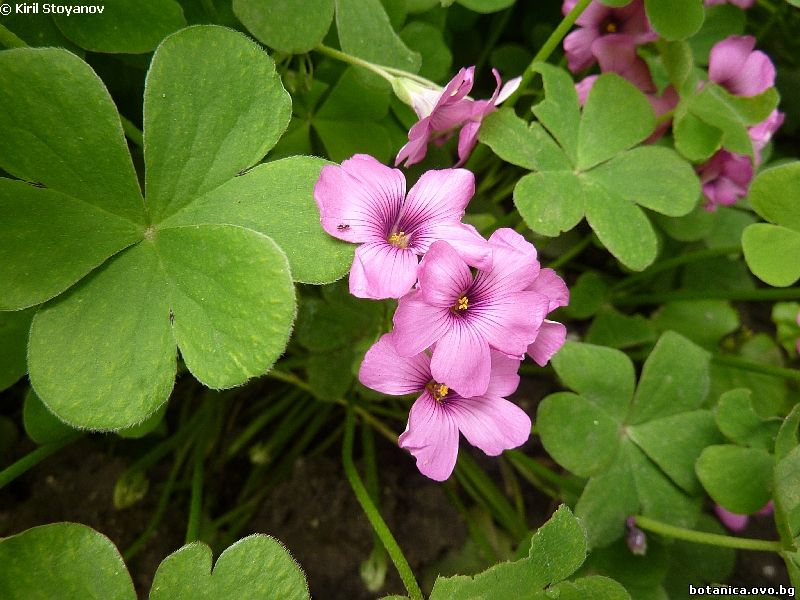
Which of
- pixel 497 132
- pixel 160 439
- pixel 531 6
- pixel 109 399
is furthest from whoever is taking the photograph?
pixel 531 6

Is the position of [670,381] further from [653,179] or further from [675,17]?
[675,17]

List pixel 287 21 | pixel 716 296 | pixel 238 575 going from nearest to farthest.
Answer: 1. pixel 238 575
2. pixel 287 21
3. pixel 716 296

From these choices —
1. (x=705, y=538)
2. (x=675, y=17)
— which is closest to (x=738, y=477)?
(x=705, y=538)

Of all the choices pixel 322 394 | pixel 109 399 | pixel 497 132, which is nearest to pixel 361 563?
pixel 322 394

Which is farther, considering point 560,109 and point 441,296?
point 560,109

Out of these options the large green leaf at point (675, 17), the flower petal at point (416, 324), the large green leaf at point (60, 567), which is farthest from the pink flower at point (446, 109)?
the large green leaf at point (60, 567)

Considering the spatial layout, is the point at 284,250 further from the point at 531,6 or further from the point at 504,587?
the point at 531,6

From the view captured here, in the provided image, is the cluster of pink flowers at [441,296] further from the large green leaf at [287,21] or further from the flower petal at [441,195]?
the large green leaf at [287,21]
